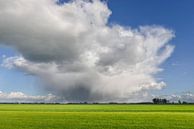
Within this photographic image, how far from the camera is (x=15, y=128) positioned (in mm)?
35812

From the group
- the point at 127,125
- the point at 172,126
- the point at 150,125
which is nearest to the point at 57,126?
the point at 127,125

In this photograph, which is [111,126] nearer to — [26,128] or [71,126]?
[71,126]

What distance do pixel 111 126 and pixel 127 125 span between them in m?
2.12

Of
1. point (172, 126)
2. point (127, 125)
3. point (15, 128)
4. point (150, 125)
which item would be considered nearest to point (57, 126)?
point (15, 128)

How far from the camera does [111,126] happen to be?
37.8 meters

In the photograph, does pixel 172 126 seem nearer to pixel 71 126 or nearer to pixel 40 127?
pixel 71 126

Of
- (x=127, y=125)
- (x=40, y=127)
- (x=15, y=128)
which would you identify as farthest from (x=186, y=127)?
(x=15, y=128)

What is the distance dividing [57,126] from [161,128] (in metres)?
12.3

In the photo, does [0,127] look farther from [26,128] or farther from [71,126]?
[71,126]

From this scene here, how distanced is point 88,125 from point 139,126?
6184 mm

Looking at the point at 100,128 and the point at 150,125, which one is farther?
the point at 150,125

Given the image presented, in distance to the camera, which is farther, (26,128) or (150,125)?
(150,125)

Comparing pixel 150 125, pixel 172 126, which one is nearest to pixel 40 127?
pixel 150 125

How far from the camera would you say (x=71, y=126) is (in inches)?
1483
